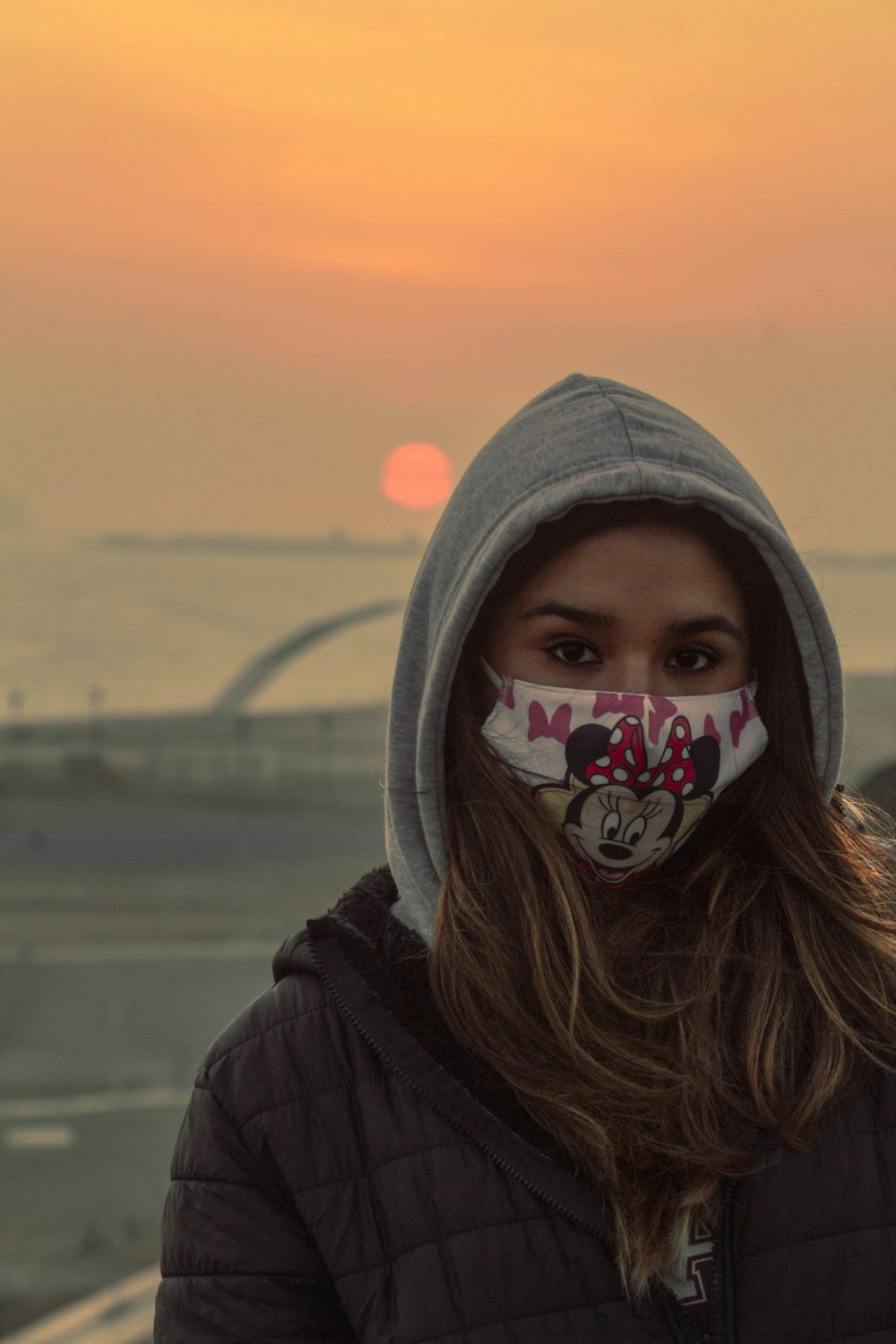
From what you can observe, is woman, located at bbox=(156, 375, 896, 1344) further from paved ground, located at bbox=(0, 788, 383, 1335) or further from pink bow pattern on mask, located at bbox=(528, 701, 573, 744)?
paved ground, located at bbox=(0, 788, 383, 1335)

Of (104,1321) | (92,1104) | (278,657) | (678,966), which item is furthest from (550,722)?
(278,657)

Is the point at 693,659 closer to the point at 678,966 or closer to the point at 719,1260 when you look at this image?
the point at 678,966

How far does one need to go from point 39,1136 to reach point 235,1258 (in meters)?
9.54

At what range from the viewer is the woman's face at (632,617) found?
1.57 meters

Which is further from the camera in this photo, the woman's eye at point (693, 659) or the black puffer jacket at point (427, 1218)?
the woman's eye at point (693, 659)

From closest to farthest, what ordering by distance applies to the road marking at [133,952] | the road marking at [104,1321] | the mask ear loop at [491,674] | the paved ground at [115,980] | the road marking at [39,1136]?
the mask ear loop at [491,674], the road marking at [104,1321], the paved ground at [115,980], the road marking at [39,1136], the road marking at [133,952]

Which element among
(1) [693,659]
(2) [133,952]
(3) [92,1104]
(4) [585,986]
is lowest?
(3) [92,1104]

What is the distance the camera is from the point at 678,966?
1628 millimetres

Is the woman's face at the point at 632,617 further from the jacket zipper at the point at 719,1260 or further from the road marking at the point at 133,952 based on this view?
the road marking at the point at 133,952

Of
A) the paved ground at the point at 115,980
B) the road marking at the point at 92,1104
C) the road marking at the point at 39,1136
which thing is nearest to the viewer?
the paved ground at the point at 115,980

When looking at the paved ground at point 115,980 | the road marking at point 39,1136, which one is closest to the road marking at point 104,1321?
the paved ground at point 115,980

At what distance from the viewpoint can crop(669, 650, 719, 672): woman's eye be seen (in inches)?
64.3

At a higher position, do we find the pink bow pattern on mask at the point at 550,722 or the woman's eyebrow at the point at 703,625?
the woman's eyebrow at the point at 703,625

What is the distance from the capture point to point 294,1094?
4.97 feet
